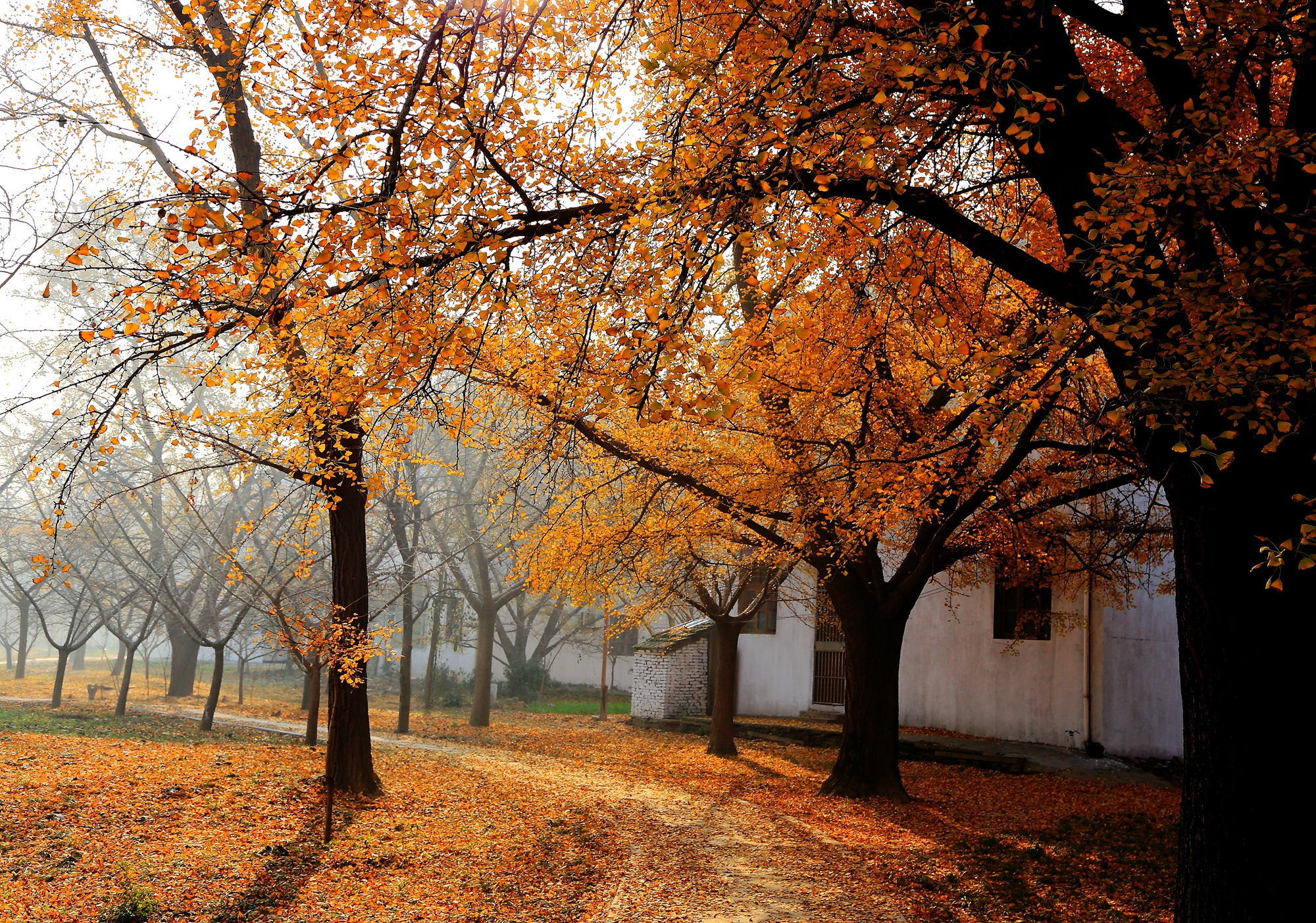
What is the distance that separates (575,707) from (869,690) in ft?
65.7

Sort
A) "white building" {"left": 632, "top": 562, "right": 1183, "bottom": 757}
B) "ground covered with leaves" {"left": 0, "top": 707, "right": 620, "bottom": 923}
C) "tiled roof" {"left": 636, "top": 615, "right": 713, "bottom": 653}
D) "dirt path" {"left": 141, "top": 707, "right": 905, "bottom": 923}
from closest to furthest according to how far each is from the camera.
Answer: "ground covered with leaves" {"left": 0, "top": 707, "right": 620, "bottom": 923}, "dirt path" {"left": 141, "top": 707, "right": 905, "bottom": 923}, "white building" {"left": 632, "top": 562, "right": 1183, "bottom": 757}, "tiled roof" {"left": 636, "top": 615, "right": 713, "bottom": 653}

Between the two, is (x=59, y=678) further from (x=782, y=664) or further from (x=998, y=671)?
(x=998, y=671)

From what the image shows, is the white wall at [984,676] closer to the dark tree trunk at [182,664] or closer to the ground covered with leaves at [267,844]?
the ground covered with leaves at [267,844]

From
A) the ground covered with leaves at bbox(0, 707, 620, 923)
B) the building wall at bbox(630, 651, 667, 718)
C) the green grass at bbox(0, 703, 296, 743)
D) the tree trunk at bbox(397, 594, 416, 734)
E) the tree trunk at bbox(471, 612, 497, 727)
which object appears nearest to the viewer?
the ground covered with leaves at bbox(0, 707, 620, 923)

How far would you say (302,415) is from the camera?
6707 millimetres

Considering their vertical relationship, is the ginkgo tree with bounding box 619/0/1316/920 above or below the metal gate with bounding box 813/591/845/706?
above


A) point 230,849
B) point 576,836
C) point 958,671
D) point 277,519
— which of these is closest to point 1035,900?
point 576,836

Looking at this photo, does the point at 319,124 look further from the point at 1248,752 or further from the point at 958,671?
the point at 958,671

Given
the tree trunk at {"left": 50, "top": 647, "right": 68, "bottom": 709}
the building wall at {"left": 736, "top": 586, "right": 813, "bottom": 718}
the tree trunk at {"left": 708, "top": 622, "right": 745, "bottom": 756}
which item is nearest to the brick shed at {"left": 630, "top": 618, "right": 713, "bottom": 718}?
the building wall at {"left": 736, "top": 586, "right": 813, "bottom": 718}

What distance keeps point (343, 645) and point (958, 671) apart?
1339 cm

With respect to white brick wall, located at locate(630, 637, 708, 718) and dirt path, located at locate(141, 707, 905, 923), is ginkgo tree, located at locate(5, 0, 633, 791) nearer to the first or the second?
dirt path, located at locate(141, 707, 905, 923)

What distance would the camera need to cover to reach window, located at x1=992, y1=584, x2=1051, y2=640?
626 inches

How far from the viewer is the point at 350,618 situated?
30.1 feet

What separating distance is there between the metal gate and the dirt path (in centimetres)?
906
